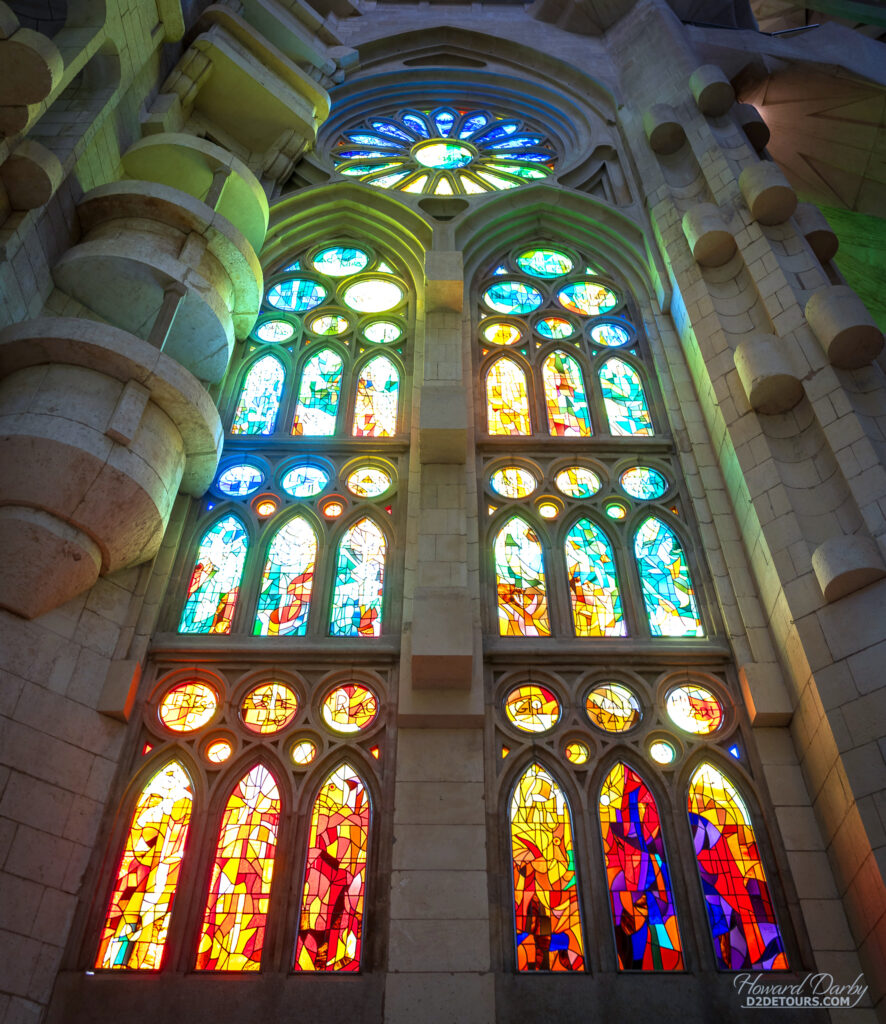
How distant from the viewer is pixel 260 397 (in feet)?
33.3

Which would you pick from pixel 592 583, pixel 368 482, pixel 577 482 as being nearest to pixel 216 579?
pixel 368 482

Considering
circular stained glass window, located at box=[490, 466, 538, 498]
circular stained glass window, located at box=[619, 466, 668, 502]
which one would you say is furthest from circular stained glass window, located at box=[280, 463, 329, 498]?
circular stained glass window, located at box=[619, 466, 668, 502]

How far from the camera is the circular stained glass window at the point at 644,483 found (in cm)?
906

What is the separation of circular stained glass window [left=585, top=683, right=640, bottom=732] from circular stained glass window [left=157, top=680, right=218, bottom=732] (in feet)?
9.30

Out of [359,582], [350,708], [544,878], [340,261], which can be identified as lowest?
[544,878]

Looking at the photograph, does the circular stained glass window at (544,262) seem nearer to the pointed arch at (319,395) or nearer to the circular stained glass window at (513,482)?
the pointed arch at (319,395)

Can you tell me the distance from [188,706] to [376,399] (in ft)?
13.2

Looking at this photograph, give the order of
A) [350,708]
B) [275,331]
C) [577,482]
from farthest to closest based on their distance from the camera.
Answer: [275,331] → [577,482] → [350,708]

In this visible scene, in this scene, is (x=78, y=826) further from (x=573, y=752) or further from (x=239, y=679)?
(x=573, y=752)

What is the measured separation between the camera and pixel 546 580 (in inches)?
328

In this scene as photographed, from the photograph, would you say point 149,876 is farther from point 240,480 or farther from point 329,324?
point 329,324

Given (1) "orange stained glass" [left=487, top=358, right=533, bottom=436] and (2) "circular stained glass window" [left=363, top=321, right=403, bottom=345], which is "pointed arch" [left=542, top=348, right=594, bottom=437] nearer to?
(1) "orange stained glass" [left=487, top=358, right=533, bottom=436]

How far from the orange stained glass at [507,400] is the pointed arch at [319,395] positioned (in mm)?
1590

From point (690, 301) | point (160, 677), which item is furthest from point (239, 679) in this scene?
point (690, 301)
